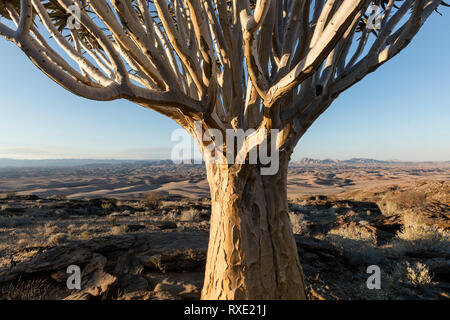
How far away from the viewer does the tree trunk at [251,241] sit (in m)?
2.42

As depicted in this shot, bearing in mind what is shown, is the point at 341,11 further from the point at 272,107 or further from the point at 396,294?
the point at 396,294

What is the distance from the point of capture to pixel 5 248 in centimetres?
601

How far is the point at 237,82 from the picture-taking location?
2.56 m

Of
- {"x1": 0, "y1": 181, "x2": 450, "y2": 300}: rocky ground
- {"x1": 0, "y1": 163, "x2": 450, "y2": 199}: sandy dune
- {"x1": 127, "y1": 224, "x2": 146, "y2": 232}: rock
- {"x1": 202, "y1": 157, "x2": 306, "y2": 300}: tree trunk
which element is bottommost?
{"x1": 0, "y1": 163, "x2": 450, "y2": 199}: sandy dune

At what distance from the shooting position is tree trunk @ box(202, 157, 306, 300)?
7.93ft

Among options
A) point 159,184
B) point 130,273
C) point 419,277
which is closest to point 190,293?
point 130,273

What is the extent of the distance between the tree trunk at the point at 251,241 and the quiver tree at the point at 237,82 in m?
0.01

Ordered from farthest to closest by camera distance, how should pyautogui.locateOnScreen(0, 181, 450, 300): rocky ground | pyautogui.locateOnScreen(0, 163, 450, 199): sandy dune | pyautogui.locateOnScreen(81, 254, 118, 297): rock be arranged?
1. pyautogui.locateOnScreen(0, 163, 450, 199): sandy dune
2. pyautogui.locateOnScreen(0, 181, 450, 300): rocky ground
3. pyautogui.locateOnScreen(81, 254, 118, 297): rock

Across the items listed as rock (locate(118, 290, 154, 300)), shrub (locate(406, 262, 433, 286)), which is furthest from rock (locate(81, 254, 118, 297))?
shrub (locate(406, 262, 433, 286))

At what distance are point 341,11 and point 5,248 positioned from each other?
30.1 feet

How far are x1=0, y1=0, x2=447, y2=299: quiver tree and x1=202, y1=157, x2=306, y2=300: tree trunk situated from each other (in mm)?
12

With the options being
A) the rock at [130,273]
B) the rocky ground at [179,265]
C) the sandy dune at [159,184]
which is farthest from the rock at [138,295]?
the sandy dune at [159,184]

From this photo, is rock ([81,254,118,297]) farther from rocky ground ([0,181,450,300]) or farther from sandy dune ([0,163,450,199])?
sandy dune ([0,163,450,199])
